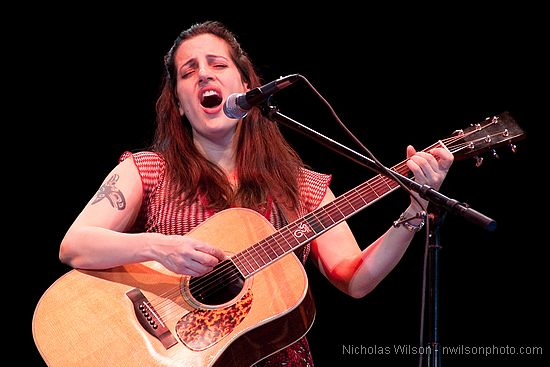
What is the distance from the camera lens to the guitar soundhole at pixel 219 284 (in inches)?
98.9

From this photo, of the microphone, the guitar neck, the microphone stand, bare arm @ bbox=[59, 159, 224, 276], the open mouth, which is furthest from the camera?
the open mouth

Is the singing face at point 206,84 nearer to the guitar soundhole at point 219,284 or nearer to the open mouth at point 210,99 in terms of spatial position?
the open mouth at point 210,99

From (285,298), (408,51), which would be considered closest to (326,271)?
(285,298)

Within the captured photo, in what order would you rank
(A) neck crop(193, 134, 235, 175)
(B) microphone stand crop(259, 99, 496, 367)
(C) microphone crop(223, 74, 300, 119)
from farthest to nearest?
(A) neck crop(193, 134, 235, 175)
(C) microphone crop(223, 74, 300, 119)
(B) microphone stand crop(259, 99, 496, 367)

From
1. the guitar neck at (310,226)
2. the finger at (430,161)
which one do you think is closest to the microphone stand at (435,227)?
the finger at (430,161)

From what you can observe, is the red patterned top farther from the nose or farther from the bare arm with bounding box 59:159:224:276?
the nose

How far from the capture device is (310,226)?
2.66m

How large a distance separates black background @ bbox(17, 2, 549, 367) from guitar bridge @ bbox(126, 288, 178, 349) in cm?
115

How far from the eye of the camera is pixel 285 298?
2451 mm

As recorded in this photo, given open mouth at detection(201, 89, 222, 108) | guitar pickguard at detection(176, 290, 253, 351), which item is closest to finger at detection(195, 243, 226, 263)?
guitar pickguard at detection(176, 290, 253, 351)

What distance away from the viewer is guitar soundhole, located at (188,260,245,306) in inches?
98.9

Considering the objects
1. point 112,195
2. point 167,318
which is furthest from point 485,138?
point 112,195

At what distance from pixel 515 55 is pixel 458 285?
136 centimetres

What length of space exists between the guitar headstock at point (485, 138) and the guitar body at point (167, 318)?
80 centimetres
